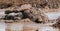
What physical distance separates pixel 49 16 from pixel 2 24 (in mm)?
435

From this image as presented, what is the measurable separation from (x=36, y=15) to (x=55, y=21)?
180mm

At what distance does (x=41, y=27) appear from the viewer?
1.24 m

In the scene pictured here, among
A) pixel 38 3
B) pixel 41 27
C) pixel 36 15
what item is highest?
pixel 38 3

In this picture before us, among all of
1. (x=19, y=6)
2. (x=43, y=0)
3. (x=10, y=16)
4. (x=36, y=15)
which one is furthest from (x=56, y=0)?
(x=10, y=16)

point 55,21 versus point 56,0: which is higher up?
point 56,0

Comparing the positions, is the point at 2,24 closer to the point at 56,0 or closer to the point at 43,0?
the point at 43,0

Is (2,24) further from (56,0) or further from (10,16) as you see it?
(56,0)

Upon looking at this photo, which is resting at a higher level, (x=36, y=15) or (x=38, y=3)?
(x=38, y=3)

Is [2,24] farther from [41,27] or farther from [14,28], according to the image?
[41,27]

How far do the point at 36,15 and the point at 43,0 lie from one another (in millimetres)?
162

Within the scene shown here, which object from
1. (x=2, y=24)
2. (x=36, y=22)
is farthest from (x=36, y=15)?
(x=2, y=24)

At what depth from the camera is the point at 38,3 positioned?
4.35 ft

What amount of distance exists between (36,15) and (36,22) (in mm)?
64

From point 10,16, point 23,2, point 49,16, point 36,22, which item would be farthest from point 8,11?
point 49,16
